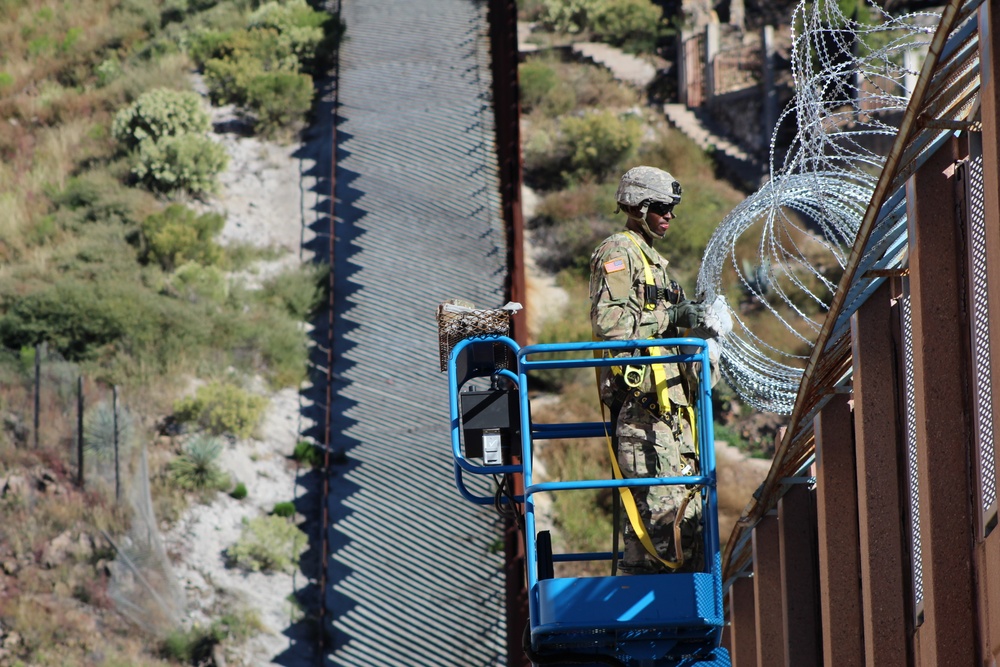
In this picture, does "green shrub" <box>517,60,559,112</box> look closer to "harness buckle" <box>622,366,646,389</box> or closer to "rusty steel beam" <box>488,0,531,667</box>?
"rusty steel beam" <box>488,0,531,667</box>

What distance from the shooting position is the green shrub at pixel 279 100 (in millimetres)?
28859

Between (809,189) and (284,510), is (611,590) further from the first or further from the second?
(284,510)

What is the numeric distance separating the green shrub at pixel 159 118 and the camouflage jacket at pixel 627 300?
71.0 feet

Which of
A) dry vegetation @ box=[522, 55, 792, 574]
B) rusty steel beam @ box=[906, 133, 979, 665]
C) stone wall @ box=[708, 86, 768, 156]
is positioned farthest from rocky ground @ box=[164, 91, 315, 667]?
rusty steel beam @ box=[906, 133, 979, 665]

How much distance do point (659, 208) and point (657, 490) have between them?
4.78 ft

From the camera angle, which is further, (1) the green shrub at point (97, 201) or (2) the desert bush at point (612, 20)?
(2) the desert bush at point (612, 20)

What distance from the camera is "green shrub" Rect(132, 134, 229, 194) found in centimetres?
2677

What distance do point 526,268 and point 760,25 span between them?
37.1ft

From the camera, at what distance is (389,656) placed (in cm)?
1753

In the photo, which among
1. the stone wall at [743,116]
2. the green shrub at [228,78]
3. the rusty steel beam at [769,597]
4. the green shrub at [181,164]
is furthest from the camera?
the green shrub at [228,78]

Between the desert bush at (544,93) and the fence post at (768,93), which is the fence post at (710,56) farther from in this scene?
the desert bush at (544,93)

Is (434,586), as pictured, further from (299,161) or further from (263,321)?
(299,161)

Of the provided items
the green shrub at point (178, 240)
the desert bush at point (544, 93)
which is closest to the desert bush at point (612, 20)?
the desert bush at point (544, 93)

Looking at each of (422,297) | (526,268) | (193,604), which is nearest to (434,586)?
(193,604)
